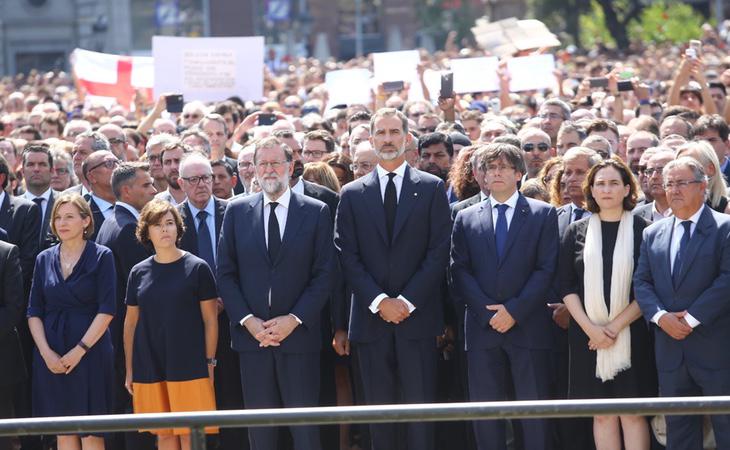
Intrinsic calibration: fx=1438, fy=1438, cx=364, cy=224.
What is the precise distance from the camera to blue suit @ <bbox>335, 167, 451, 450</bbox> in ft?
29.4

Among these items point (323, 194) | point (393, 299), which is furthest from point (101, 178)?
point (393, 299)

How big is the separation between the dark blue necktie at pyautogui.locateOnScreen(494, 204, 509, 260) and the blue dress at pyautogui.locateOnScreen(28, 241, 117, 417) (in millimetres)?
2455

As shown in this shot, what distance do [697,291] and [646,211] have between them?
42.2 inches

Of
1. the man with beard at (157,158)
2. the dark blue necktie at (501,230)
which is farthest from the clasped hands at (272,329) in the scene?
the man with beard at (157,158)

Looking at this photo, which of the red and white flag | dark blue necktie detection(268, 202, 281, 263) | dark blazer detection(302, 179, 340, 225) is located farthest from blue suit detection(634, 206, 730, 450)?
the red and white flag

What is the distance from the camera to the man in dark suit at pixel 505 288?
8.81 meters

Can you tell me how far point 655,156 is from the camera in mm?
9633

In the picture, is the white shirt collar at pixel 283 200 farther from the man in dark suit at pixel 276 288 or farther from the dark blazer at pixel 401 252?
the dark blazer at pixel 401 252

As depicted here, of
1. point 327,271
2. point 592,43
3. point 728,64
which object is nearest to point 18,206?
point 327,271

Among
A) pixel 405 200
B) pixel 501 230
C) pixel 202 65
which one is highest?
pixel 202 65

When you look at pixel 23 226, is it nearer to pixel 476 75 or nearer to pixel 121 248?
pixel 121 248

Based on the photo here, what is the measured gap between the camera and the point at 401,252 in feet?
29.6

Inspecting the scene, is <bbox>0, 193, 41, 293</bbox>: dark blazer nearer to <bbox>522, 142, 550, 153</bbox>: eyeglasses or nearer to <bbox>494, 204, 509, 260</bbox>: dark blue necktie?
<bbox>494, 204, 509, 260</bbox>: dark blue necktie

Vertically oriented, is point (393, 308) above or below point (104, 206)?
below
